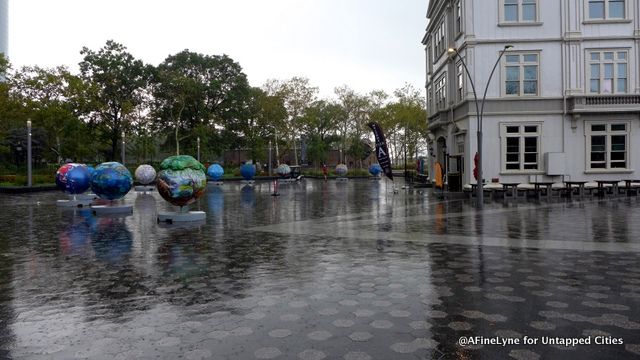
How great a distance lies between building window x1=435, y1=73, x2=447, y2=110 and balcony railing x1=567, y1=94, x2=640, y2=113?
8864mm

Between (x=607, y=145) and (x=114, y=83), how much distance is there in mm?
50173

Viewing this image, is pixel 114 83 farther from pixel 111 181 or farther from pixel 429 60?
pixel 111 181

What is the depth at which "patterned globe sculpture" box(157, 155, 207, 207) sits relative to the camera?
615 inches

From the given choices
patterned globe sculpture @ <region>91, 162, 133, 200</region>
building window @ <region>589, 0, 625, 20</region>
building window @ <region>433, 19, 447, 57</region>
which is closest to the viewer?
patterned globe sculpture @ <region>91, 162, 133, 200</region>

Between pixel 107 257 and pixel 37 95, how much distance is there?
4635 centimetres

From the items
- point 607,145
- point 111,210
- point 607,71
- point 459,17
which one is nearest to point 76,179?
point 111,210

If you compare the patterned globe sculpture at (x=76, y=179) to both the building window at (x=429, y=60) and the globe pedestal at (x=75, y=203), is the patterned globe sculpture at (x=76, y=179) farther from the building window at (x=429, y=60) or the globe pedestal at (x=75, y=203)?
the building window at (x=429, y=60)

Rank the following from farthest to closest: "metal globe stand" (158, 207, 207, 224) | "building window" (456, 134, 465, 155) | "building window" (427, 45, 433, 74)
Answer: "building window" (427, 45, 433, 74) → "building window" (456, 134, 465, 155) → "metal globe stand" (158, 207, 207, 224)

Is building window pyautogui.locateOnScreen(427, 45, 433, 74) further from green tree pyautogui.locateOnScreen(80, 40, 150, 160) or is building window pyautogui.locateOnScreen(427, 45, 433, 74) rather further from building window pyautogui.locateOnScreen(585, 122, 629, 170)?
green tree pyautogui.locateOnScreen(80, 40, 150, 160)

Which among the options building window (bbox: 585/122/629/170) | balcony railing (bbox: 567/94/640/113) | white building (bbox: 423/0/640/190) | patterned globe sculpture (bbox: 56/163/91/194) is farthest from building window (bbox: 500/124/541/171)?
patterned globe sculpture (bbox: 56/163/91/194)

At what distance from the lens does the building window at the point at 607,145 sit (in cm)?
2881

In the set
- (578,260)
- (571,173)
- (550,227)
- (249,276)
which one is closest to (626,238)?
(550,227)

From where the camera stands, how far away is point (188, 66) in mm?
64188

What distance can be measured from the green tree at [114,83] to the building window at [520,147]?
136ft
